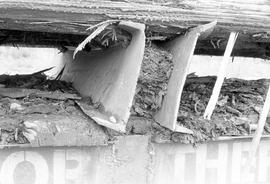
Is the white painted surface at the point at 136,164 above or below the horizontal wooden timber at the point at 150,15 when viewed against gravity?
below

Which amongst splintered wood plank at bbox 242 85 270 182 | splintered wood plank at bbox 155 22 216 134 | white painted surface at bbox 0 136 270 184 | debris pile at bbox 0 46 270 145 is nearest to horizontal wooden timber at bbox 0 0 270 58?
splintered wood plank at bbox 155 22 216 134

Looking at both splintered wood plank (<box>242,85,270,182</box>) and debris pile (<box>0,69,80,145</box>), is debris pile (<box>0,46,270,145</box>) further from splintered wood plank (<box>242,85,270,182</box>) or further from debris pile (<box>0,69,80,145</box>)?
splintered wood plank (<box>242,85,270,182</box>)

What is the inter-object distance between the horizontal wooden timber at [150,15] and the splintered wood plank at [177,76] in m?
0.05

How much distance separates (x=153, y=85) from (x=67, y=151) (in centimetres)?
43

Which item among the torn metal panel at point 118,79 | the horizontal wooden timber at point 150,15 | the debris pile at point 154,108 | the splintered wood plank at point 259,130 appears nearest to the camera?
the horizontal wooden timber at point 150,15

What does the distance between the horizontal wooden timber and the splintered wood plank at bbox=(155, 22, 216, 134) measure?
0.05 m

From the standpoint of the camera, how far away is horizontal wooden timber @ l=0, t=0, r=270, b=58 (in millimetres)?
1470

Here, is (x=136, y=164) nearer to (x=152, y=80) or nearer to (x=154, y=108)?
(x=154, y=108)

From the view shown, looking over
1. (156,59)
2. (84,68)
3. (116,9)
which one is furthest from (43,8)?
(84,68)

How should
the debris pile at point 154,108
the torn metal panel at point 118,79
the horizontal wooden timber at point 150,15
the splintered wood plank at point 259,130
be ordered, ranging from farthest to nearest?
the splintered wood plank at point 259,130 < the debris pile at point 154,108 < the torn metal panel at point 118,79 < the horizontal wooden timber at point 150,15

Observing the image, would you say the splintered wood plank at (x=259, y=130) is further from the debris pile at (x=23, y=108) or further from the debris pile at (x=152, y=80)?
the debris pile at (x=23, y=108)

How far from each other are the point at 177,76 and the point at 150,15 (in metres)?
0.26

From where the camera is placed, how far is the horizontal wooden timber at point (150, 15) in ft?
4.82

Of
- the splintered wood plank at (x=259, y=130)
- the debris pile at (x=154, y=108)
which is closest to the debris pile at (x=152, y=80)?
the debris pile at (x=154, y=108)
